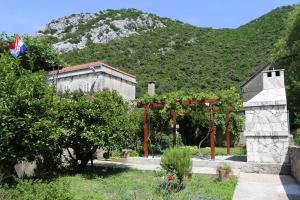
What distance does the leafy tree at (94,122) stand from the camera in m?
11.6

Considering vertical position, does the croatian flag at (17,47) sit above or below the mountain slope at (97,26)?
below

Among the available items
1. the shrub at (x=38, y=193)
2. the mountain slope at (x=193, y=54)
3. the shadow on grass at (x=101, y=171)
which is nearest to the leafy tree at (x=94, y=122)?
the shadow on grass at (x=101, y=171)

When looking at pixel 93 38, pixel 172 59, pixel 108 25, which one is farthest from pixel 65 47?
pixel 172 59

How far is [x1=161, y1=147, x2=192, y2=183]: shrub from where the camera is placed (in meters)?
9.40

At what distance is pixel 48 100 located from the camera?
33.4 feet

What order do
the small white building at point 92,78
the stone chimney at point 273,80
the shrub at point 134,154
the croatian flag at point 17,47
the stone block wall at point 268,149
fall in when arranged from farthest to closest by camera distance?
the small white building at point 92,78 < the shrub at point 134,154 < the stone chimney at point 273,80 < the croatian flag at point 17,47 < the stone block wall at point 268,149

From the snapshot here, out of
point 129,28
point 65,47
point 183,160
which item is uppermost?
point 129,28

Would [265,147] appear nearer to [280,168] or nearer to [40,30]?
[280,168]

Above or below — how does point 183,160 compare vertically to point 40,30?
below

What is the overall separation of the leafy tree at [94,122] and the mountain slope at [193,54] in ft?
82.0

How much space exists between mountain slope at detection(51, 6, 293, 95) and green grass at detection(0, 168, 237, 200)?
25419 millimetres

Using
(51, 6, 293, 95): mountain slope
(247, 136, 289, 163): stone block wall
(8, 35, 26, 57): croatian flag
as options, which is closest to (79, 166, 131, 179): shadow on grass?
(247, 136, 289, 163): stone block wall

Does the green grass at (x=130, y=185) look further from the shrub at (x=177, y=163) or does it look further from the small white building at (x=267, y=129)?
the small white building at (x=267, y=129)

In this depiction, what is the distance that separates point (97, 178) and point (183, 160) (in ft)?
11.3
